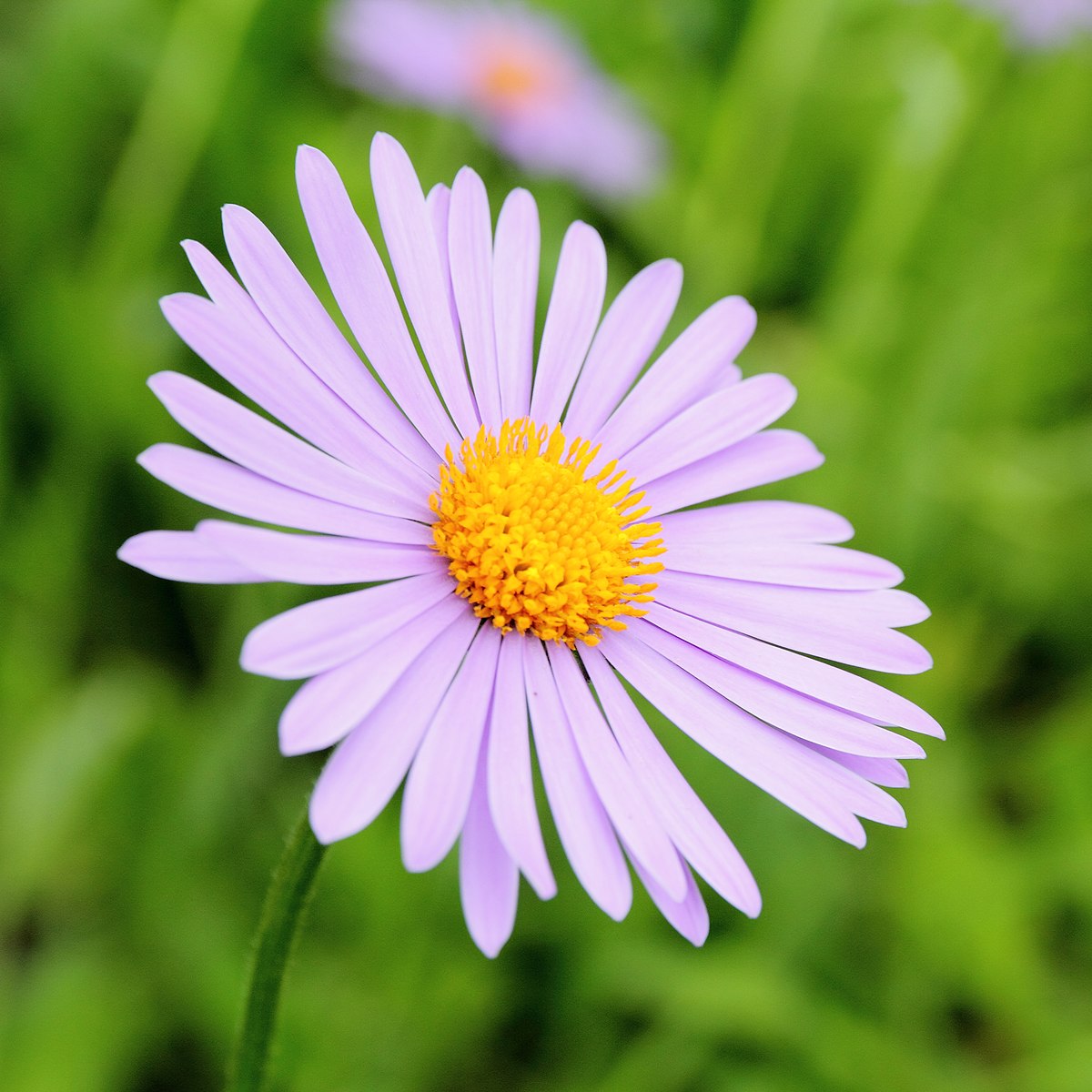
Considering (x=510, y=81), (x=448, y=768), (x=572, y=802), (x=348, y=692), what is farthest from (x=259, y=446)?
(x=510, y=81)

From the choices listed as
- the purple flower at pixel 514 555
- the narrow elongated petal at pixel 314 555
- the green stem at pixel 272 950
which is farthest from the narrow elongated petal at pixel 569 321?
the green stem at pixel 272 950

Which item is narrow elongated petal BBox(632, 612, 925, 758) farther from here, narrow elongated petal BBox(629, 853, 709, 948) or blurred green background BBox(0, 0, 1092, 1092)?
blurred green background BBox(0, 0, 1092, 1092)

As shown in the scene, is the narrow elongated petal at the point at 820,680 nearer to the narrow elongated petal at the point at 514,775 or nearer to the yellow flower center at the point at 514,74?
the narrow elongated petal at the point at 514,775

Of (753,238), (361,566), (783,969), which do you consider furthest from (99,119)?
(783,969)

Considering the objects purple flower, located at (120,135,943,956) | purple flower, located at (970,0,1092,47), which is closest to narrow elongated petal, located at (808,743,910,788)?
purple flower, located at (120,135,943,956)

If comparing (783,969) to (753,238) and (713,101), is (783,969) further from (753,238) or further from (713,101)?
(713,101)
